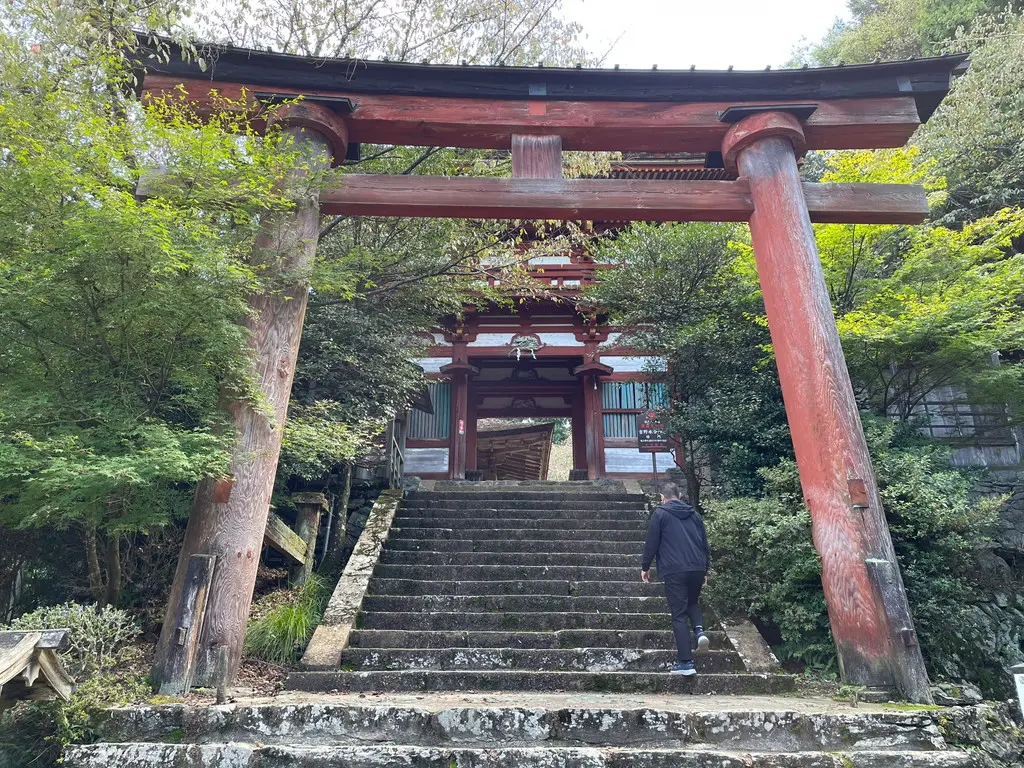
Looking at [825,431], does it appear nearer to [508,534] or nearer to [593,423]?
[508,534]

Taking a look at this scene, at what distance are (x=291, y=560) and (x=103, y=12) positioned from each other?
5205 mm

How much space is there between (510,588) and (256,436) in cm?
297

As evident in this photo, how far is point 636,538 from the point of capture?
23.5 ft

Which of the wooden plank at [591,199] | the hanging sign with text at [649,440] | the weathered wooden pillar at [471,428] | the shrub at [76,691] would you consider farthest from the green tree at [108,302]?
the hanging sign with text at [649,440]

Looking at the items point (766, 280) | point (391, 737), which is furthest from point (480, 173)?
point (391, 737)

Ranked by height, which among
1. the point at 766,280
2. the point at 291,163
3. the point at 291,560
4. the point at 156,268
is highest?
Answer: the point at 291,163

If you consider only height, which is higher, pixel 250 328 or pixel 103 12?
pixel 103 12

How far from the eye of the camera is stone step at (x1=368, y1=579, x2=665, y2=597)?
19.4ft

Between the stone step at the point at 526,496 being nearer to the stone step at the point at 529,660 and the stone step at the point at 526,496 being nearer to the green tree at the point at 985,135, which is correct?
the stone step at the point at 529,660

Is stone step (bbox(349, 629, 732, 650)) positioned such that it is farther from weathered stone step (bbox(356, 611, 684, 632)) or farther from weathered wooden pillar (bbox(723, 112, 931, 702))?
weathered wooden pillar (bbox(723, 112, 931, 702))

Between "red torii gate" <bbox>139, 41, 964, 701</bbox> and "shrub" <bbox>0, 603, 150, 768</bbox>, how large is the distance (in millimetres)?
784

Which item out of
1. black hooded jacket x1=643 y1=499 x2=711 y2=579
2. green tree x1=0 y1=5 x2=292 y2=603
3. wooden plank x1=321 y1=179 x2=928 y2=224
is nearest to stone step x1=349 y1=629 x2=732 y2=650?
black hooded jacket x1=643 y1=499 x2=711 y2=579

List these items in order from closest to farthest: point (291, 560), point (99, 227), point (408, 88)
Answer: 1. point (99, 227)
2. point (408, 88)
3. point (291, 560)

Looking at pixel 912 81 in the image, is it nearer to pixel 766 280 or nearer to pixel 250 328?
pixel 766 280
